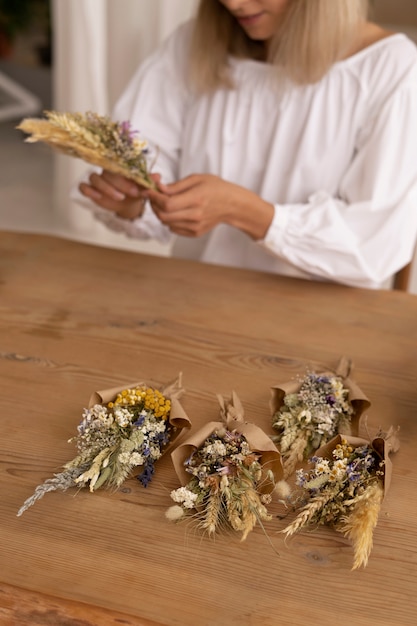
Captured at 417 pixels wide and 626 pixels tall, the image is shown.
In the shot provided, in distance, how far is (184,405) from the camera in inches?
47.1

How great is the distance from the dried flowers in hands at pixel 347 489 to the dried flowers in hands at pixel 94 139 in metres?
0.67

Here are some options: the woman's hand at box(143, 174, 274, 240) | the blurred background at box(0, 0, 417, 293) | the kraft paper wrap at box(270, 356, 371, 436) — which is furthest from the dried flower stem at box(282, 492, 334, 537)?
the blurred background at box(0, 0, 417, 293)

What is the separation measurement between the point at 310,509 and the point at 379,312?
62cm

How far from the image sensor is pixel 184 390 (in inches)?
48.4

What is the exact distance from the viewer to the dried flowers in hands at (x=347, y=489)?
36.6 inches

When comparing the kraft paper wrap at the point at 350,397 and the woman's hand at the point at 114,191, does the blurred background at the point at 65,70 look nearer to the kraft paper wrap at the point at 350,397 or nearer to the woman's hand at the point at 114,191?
the woman's hand at the point at 114,191

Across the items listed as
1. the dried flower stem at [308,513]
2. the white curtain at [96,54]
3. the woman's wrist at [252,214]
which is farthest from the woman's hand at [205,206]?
the white curtain at [96,54]

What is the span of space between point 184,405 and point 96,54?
8.62ft

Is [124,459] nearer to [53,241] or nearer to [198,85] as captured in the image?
[53,241]

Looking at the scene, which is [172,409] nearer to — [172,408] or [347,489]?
[172,408]

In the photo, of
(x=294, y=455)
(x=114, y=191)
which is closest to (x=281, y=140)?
(x=114, y=191)

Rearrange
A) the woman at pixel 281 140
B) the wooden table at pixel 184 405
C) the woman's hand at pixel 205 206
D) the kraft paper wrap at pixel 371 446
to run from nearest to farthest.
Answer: the wooden table at pixel 184 405, the kraft paper wrap at pixel 371 446, the woman's hand at pixel 205 206, the woman at pixel 281 140

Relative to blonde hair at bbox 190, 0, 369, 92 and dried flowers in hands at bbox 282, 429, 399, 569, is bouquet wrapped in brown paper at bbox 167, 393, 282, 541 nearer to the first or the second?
dried flowers in hands at bbox 282, 429, 399, 569

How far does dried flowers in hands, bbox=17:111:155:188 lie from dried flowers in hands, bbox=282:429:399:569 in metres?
0.67
